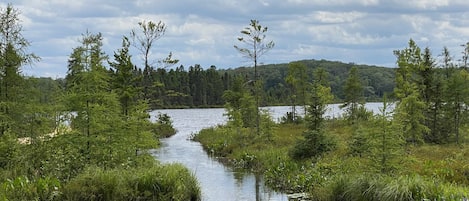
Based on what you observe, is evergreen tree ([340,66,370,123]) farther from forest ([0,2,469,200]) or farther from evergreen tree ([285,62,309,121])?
forest ([0,2,469,200])

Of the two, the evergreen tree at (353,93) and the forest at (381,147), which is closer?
the forest at (381,147)

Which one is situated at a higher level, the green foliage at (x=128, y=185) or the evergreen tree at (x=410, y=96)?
the evergreen tree at (x=410, y=96)

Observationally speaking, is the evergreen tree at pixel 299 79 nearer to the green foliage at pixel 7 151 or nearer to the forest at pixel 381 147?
the forest at pixel 381 147

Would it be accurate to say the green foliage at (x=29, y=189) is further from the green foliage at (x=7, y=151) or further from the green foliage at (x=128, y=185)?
the green foliage at (x=7, y=151)

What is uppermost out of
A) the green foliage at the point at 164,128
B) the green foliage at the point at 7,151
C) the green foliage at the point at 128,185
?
the green foliage at the point at 7,151

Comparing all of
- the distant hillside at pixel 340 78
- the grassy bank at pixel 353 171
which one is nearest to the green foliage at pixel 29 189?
the grassy bank at pixel 353 171

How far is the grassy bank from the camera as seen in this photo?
1155 centimetres

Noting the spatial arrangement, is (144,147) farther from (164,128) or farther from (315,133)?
(164,128)

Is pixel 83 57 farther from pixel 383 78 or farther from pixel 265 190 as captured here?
pixel 383 78

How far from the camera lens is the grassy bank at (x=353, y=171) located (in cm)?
1155

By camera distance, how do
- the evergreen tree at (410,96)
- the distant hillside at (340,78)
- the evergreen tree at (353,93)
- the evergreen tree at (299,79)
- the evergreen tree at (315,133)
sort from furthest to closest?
the distant hillside at (340,78) < the evergreen tree at (353,93) < the evergreen tree at (299,79) < the evergreen tree at (410,96) < the evergreen tree at (315,133)

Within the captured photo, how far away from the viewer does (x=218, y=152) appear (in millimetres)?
32594

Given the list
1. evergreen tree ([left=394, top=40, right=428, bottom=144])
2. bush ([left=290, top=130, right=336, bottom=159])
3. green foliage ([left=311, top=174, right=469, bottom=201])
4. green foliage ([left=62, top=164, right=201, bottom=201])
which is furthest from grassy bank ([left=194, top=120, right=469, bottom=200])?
green foliage ([left=62, top=164, right=201, bottom=201])

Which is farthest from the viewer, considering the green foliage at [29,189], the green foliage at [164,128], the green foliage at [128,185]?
the green foliage at [164,128]
